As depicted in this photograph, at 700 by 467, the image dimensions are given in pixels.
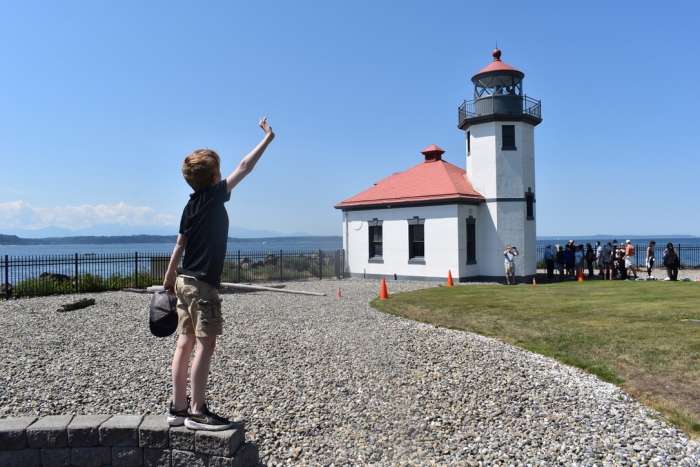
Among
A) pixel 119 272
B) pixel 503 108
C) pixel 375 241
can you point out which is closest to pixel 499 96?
pixel 503 108

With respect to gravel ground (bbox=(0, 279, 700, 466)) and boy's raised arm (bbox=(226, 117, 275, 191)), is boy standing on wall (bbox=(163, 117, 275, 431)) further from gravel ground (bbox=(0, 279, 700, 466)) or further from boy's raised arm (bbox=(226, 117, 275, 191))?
gravel ground (bbox=(0, 279, 700, 466))

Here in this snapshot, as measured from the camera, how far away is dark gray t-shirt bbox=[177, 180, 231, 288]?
402cm

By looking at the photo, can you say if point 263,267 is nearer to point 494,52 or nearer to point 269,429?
point 494,52

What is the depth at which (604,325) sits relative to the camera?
1062 centimetres

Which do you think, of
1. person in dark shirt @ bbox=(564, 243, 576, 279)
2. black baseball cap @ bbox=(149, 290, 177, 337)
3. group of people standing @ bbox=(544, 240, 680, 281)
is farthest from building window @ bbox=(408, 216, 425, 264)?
black baseball cap @ bbox=(149, 290, 177, 337)

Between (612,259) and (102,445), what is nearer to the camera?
(102,445)

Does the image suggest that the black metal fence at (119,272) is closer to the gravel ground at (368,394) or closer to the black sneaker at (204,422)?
the gravel ground at (368,394)

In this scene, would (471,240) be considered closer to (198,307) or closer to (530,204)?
(530,204)

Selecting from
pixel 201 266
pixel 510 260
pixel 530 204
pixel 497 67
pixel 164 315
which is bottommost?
pixel 510 260

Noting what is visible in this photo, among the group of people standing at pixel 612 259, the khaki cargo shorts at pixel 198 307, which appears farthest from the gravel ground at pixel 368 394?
the group of people standing at pixel 612 259

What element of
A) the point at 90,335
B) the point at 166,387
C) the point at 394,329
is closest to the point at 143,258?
the point at 90,335

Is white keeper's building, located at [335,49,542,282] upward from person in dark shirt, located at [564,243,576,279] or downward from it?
upward

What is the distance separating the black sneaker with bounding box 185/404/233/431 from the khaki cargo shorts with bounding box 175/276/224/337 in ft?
2.21

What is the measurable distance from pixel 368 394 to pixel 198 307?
2974 mm
